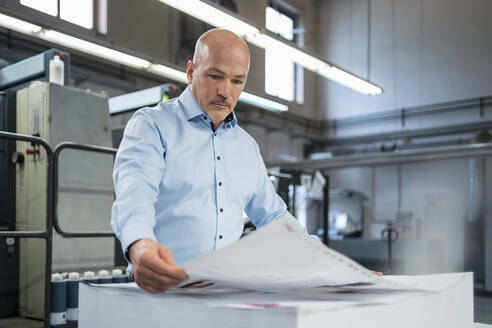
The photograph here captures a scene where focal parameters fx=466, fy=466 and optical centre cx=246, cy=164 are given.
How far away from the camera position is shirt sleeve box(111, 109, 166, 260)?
2.05ft

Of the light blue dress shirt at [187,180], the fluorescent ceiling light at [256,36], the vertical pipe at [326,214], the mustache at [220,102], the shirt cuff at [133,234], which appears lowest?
the vertical pipe at [326,214]

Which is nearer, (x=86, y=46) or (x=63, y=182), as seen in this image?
(x=63, y=182)

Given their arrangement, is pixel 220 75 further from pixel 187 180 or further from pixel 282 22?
pixel 282 22

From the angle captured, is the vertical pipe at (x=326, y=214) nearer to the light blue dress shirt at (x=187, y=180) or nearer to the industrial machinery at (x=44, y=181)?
the industrial machinery at (x=44, y=181)

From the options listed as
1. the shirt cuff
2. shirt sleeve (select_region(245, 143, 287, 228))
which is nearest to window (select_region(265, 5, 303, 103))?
shirt sleeve (select_region(245, 143, 287, 228))

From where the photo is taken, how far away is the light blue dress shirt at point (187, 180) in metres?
0.72

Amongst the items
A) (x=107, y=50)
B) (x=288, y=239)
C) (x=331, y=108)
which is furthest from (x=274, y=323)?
(x=331, y=108)

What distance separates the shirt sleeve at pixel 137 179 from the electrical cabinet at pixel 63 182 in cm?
268

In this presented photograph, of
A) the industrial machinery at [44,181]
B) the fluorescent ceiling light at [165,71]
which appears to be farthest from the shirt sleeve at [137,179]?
the fluorescent ceiling light at [165,71]

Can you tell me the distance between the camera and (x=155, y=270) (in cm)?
49

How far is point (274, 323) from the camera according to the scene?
1.26 ft

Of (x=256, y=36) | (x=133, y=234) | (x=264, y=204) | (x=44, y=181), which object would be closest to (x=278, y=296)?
(x=133, y=234)

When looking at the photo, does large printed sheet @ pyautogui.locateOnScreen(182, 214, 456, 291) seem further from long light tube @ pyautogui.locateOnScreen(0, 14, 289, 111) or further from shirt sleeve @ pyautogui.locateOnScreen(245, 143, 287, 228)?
long light tube @ pyautogui.locateOnScreen(0, 14, 289, 111)

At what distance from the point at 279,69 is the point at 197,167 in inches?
361
